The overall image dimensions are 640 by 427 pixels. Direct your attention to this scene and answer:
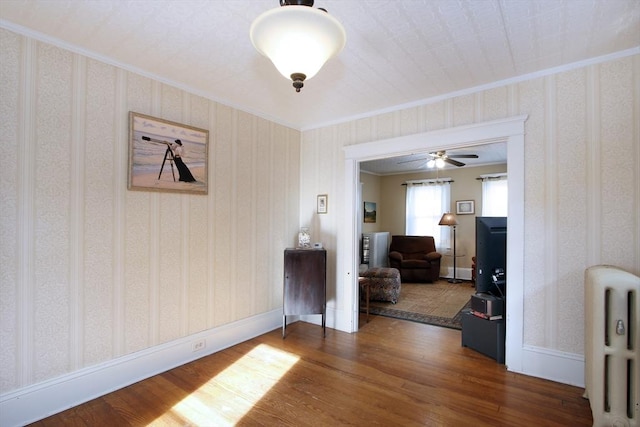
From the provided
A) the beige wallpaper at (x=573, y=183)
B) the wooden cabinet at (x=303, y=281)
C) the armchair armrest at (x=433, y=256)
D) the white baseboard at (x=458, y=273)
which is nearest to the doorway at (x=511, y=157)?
the beige wallpaper at (x=573, y=183)

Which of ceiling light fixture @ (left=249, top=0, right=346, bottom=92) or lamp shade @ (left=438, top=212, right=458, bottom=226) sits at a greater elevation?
ceiling light fixture @ (left=249, top=0, right=346, bottom=92)

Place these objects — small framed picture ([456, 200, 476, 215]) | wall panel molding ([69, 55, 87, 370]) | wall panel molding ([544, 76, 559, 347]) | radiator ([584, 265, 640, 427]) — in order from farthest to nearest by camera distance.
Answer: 1. small framed picture ([456, 200, 476, 215])
2. wall panel molding ([544, 76, 559, 347])
3. wall panel molding ([69, 55, 87, 370])
4. radiator ([584, 265, 640, 427])

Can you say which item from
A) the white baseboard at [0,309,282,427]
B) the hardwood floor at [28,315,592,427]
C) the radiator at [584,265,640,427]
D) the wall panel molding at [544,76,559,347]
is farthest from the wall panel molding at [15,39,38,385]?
the wall panel molding at [544,76,559,347]

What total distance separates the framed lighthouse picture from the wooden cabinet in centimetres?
130

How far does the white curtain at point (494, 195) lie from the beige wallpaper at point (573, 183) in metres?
4.55

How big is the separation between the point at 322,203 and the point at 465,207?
4680 mm

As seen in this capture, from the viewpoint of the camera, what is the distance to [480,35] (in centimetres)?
214

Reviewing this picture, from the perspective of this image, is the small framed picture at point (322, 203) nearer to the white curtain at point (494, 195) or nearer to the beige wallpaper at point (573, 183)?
the beige wallpaper at point (573, 183)

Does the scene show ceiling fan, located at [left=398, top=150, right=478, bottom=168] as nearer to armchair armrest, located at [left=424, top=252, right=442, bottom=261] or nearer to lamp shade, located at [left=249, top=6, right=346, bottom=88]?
armchair armrest, located at [left=424, top=252, right=442, bottom=261]

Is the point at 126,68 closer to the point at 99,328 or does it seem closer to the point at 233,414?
the point at 99,328

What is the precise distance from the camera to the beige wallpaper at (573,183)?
2.36m

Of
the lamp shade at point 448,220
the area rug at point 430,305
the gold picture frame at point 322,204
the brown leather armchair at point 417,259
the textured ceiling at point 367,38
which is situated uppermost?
the textured ceiling at point 367,38

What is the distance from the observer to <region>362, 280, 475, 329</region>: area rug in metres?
4.31

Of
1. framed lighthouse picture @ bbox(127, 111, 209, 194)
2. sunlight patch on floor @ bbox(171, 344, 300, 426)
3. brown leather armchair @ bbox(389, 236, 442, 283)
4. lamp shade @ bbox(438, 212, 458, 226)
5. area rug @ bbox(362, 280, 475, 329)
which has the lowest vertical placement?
area rug @ bbox(362, 280, 475, 329)
